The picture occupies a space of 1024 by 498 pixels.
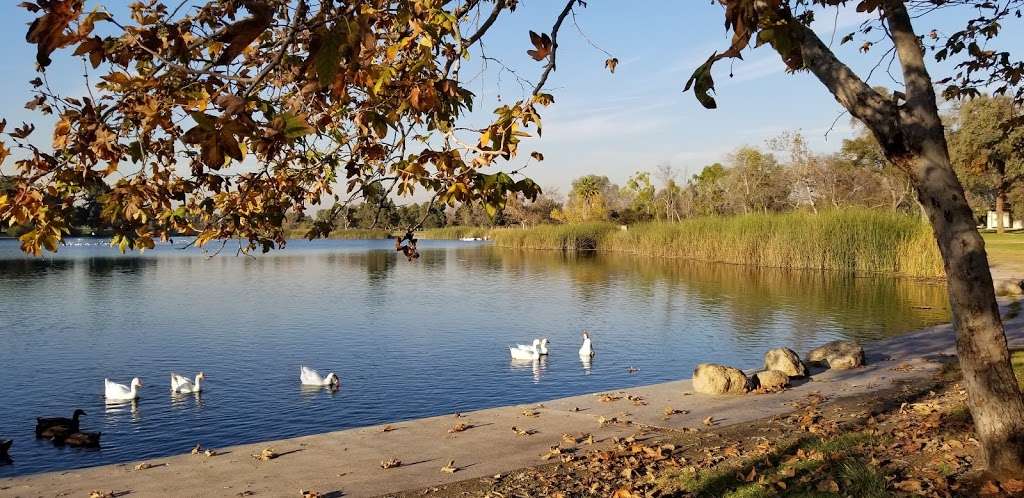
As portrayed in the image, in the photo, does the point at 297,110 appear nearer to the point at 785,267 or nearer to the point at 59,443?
the point at 59,443

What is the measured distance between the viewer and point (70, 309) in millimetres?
27859

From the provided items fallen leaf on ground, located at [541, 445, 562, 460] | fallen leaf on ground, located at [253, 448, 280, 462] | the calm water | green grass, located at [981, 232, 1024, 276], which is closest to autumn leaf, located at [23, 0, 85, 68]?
fallen leaf on ground, located at [541, 445, 562, 460]

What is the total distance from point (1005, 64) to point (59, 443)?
13939 mm

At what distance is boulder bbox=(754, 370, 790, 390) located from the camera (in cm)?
1167

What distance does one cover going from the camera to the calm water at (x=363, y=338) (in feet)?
43.5

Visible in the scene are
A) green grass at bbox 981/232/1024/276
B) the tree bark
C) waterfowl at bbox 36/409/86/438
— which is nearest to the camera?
the tree bark

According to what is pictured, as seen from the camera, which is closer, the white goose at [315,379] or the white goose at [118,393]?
the white goose at [118,393]

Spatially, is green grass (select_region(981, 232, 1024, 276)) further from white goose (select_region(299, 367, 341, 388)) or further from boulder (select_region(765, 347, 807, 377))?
white goose (select_region(299, 367, 341, 388))

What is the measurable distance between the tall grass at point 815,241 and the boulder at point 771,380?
25.8 meters

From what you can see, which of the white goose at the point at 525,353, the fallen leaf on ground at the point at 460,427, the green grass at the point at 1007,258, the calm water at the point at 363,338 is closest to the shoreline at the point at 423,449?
the fallen leaf on ground at the point at 460,427

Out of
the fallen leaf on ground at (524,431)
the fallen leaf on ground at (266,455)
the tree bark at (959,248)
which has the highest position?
the tree bark at (959,248)

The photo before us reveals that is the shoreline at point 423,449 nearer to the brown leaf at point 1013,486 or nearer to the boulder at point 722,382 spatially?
the boulder at point 722,382

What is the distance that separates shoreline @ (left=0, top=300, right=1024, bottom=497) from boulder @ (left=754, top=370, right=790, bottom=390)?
0.88 feet

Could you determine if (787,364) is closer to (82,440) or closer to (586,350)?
(586,350)
